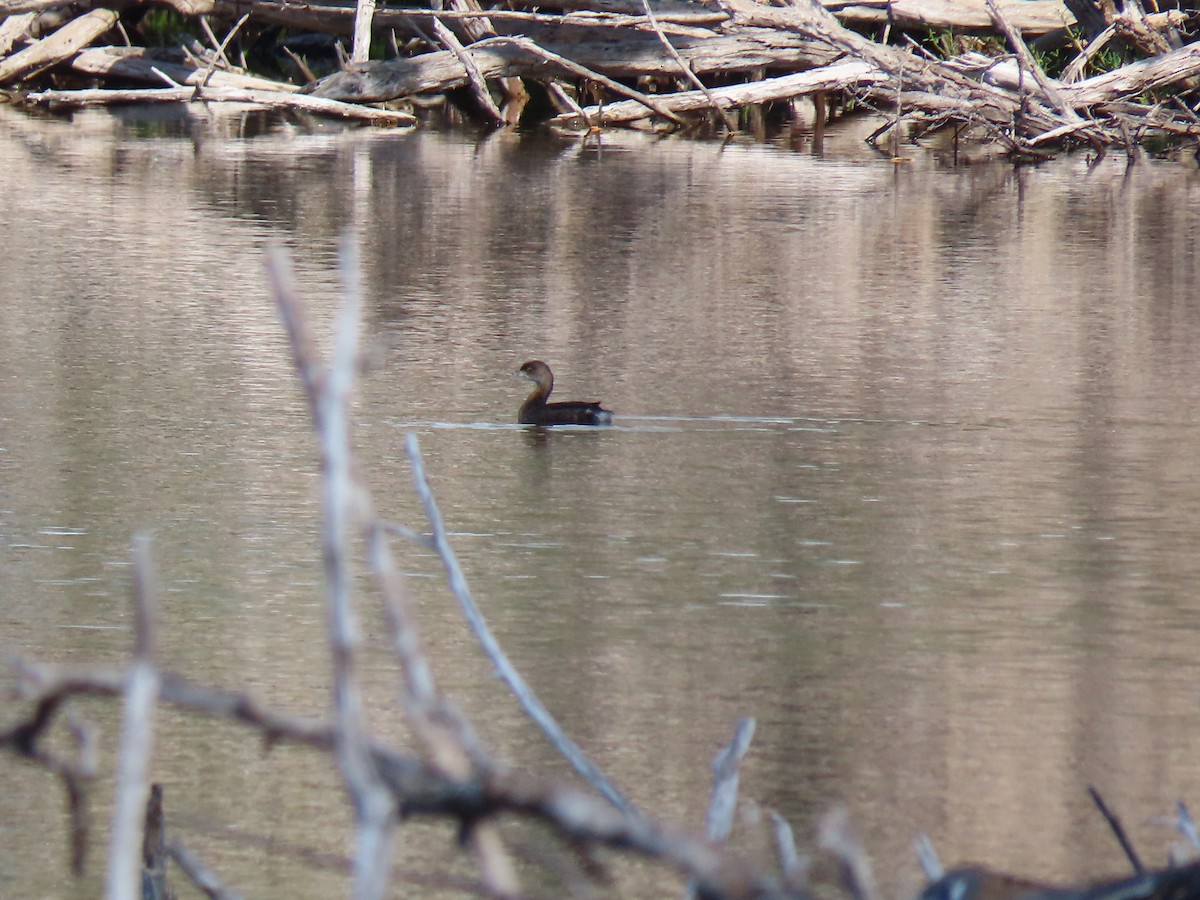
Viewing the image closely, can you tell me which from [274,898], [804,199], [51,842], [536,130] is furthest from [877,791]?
[536,130]

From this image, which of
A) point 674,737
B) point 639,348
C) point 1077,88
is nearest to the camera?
point 674,737

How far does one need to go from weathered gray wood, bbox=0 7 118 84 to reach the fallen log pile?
3cm

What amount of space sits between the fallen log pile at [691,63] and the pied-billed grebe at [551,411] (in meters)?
14.3

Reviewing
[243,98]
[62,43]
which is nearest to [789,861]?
[243,98]

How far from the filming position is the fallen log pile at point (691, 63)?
24.3m

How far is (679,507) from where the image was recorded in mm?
7992

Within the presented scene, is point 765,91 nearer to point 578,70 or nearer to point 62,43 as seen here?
point 578,70

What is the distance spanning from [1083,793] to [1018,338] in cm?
715

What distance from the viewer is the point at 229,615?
20.9ft

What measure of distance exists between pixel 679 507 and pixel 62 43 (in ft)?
76.3

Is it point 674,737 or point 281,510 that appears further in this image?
point 281,510

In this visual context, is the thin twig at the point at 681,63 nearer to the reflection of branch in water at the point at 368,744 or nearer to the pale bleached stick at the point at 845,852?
the pale bleached stick at the point at 845,852

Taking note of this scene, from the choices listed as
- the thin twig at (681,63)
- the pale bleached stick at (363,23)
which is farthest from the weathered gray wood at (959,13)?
the pale bleached stick at (363,23)

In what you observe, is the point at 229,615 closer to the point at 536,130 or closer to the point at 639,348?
the point at 639,348
